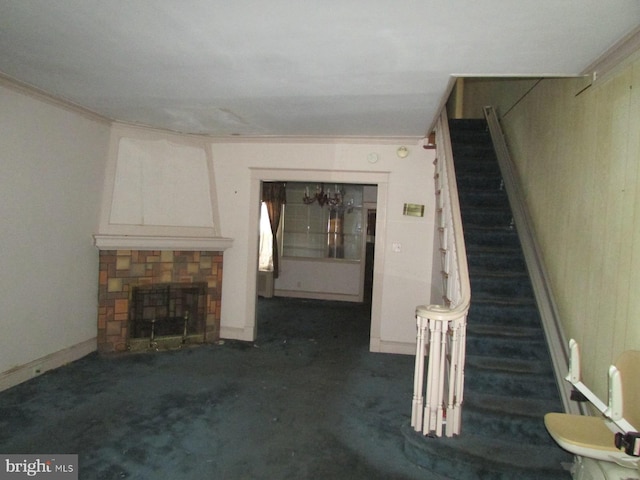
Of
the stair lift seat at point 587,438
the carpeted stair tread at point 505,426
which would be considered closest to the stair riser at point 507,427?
the carpeted stair tread at point 505,426

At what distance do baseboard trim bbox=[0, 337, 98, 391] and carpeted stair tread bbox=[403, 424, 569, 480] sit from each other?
10.4 ft

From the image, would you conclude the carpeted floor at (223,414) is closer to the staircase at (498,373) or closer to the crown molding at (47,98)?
the staircase at (498,373)

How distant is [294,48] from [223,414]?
2600 mm

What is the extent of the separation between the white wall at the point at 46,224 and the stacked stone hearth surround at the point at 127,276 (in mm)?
123

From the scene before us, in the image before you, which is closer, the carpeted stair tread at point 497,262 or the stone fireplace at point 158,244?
the carpeted stair tread at point 497,262

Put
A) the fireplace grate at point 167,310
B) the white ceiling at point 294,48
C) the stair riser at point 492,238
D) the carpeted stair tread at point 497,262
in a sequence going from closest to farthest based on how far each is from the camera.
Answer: the white ceiling at point 294,48
the carpeted stair tread at point 497,262
the stair riser at point 492,238
the fireplace grate at point 167,310

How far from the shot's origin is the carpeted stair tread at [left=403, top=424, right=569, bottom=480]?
214cm

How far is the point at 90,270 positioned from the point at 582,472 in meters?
4.35

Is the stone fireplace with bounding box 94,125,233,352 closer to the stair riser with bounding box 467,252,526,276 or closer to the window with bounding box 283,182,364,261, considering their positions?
the stair riser with bounding box 467,252,526,276

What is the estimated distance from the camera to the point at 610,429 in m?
1.81

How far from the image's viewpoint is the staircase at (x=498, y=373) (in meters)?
2.23

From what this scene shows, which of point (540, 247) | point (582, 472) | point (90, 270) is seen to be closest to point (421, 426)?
point (582, 472)

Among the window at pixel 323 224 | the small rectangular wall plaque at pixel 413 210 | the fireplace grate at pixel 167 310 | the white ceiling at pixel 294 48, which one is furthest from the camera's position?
the window at pixel 323 224

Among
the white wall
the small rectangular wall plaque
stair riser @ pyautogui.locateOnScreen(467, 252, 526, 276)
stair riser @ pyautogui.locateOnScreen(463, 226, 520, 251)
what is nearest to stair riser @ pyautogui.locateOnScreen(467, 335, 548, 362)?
stair riser @ pyautogui.locateOnScreen(467, 252, 526, 276)
